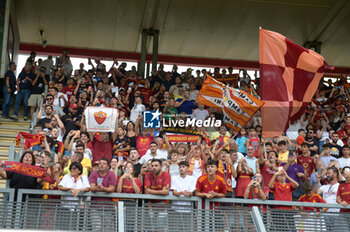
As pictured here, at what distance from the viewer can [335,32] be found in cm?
2066

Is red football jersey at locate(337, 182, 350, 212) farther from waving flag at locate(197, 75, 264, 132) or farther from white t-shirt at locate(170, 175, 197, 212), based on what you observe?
white t-shirt at locate(170, 175, 197, 212)

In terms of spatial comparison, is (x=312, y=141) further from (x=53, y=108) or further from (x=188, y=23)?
(x=188, y=23)

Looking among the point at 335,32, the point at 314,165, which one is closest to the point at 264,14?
the point at 335,32

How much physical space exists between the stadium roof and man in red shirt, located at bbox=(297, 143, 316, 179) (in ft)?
24.4

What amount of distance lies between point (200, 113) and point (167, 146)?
3.86m

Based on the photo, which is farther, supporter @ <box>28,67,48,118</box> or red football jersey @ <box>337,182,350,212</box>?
supporter @ <box>28,67,48,118</box>

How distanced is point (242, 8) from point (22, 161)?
12183 mm

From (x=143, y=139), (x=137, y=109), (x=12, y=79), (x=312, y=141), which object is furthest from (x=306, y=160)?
(x=12, y=79)

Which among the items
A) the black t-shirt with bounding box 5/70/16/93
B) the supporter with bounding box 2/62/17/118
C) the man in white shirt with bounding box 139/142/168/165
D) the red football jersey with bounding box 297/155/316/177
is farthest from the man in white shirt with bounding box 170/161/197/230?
the black t-shirt with bounding box 5/70/16/93

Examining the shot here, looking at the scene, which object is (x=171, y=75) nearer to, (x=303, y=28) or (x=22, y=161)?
(x=303, y=28)

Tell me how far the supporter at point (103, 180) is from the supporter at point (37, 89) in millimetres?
7007

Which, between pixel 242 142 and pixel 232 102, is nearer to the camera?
pixel 232 102

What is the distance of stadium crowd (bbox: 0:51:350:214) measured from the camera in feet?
29.8

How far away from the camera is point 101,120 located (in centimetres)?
1210
